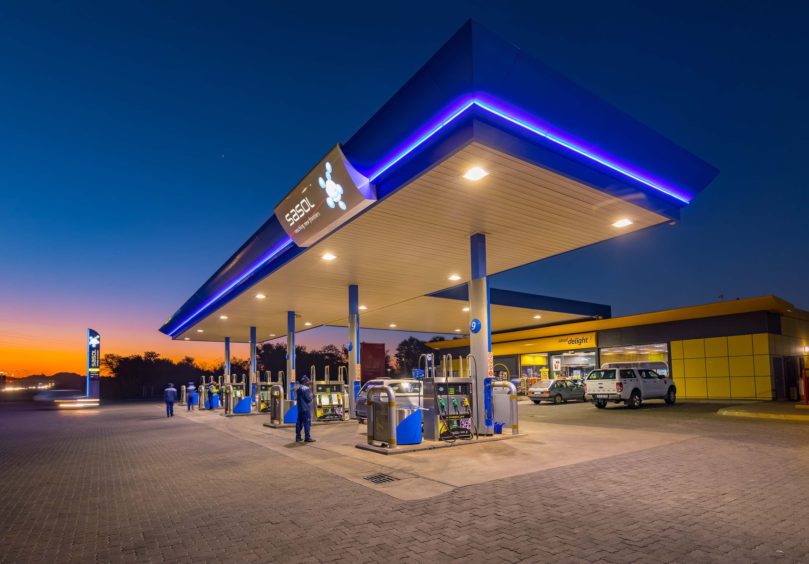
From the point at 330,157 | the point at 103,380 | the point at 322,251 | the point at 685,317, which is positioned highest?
the point at 330,157

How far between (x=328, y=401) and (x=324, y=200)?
895cm

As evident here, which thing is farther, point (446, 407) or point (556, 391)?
point (556, 391)

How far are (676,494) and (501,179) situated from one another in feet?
20.3

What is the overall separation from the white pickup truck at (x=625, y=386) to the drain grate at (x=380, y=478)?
16.6 m

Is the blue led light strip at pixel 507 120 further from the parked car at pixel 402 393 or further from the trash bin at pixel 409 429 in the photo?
the parked car at pixel 402 393

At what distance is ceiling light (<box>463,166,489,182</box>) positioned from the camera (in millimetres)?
9672

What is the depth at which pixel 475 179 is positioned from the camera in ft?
33.4

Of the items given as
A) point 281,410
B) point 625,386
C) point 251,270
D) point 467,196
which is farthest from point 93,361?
point 467,196

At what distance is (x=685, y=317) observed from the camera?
28812 millimetres

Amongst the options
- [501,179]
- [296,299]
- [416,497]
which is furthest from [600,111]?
[296,299]

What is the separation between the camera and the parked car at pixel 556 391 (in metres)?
28.4

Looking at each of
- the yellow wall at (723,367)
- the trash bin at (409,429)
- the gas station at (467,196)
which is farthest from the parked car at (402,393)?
the yellow wall at (723,367)

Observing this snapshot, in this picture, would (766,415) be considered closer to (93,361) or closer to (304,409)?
(304,409)

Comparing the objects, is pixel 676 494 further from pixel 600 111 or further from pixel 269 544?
pixel 600 111
